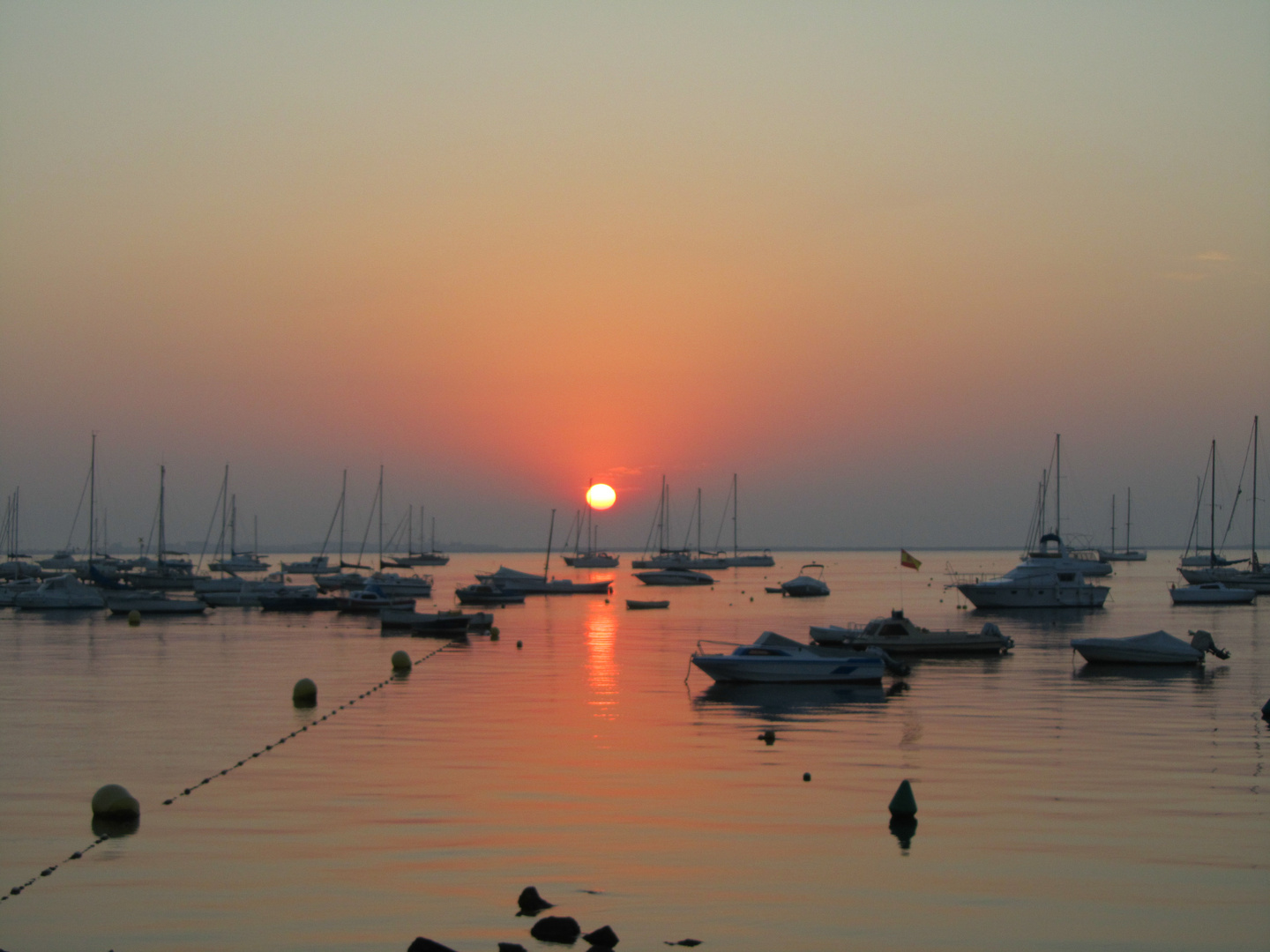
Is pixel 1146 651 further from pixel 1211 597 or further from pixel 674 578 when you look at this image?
pixel 674 578

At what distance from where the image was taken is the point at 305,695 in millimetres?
38000

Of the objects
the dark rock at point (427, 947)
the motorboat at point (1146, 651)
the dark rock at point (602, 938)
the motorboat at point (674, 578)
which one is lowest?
the motorboat at point (674, 578)

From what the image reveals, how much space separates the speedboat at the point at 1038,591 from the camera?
306 feet

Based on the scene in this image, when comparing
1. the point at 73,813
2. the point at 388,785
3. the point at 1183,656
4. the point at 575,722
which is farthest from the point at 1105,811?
the point at 1183,656

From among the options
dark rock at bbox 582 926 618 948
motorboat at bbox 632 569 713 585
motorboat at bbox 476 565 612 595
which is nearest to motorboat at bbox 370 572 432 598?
motorboat at bbox 476 565 612 595

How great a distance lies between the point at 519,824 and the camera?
21391 millimetres

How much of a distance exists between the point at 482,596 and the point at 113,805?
262 feet

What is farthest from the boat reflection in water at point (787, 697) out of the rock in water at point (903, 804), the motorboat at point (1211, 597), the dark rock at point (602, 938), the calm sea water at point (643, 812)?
the motorboat at point (1211, 597)

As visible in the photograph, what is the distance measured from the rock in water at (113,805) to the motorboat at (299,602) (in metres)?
72.7

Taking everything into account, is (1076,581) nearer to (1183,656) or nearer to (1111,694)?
(1183,656)

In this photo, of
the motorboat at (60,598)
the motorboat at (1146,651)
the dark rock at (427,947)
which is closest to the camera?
the dark rock at (427,947)

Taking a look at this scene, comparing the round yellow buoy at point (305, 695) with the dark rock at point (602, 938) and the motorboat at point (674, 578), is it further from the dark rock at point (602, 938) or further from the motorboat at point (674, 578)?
the motorboat at point (674, 578)

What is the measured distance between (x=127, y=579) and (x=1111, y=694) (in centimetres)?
10416

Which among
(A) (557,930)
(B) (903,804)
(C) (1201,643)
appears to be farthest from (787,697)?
(A) (557,930)
